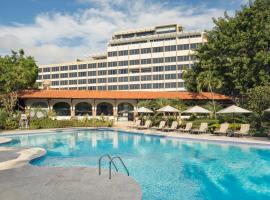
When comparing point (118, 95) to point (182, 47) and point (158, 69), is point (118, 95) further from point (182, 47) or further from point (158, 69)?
point (182, 47)

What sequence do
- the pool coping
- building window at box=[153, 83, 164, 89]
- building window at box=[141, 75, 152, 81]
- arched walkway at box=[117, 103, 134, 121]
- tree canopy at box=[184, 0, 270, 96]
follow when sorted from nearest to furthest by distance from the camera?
1. the pool coping
2. tree canopy at box=[184, 0, 270, 96]
3. arched walkway at box=[117, 103, 134, 121]
4. building window at box=[153, 83, 164, 89]
5. building window at box=[141, 75, 152, 81]

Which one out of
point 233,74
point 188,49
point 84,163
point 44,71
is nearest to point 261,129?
point 233,74

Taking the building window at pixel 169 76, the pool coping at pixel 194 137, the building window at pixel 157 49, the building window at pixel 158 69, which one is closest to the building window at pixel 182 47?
the building window at pixel 157 49

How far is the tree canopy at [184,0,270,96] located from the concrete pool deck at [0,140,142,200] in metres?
22.9

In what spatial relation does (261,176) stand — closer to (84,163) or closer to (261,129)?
(84,163)

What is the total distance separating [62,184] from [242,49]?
26.0m

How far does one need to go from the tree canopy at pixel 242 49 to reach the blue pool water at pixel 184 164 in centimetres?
1181

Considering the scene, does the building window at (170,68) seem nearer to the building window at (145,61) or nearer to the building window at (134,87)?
the building window at (145,61)

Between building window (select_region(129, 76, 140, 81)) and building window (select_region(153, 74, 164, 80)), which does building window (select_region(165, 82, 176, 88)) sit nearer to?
building window (select_region(153, 74, 164, 80))

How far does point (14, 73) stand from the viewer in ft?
113

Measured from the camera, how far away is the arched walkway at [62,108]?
38.5 m

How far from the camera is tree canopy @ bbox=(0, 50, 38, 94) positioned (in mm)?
33906

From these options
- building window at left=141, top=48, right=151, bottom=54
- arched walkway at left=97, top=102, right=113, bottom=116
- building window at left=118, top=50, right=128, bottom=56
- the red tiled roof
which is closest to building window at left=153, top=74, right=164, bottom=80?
building window at left=141, top=48, right=151, bottom=54

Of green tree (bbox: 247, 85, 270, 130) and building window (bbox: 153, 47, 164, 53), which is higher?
building window (bbox: 153, 47, 164, 53)
